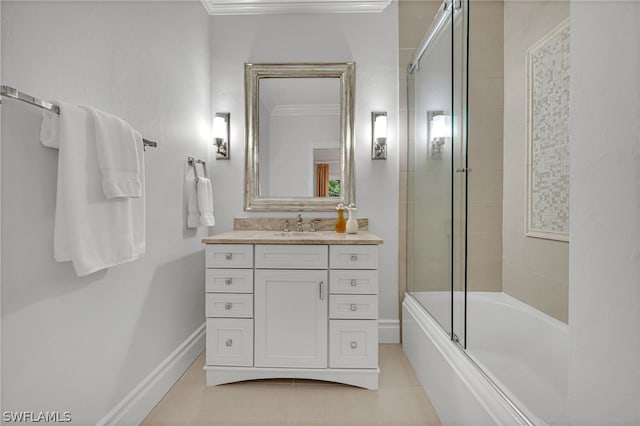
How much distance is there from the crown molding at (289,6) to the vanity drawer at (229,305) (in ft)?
6.69

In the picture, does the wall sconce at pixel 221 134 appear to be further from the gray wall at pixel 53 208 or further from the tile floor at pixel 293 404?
the tile floor at pixel 293 404

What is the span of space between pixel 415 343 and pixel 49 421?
5.74 ft

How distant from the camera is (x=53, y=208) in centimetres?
108

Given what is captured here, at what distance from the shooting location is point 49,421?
106 cm

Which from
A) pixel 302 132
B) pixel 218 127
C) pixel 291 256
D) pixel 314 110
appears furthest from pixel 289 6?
pixel 291 256

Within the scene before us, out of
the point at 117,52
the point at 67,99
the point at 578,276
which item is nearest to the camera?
the point at 578,276

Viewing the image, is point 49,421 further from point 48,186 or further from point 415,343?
point 415,343

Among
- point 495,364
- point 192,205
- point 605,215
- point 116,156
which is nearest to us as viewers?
point 605,215

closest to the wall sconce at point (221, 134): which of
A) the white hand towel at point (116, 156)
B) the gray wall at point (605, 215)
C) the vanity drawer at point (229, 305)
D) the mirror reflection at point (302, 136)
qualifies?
the mirror reflection at point (302, 136)

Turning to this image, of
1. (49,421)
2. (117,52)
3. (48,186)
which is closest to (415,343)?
(49,421)

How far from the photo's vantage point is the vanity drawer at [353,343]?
1.83 meters

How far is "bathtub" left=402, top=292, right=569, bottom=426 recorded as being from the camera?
0.98 meters

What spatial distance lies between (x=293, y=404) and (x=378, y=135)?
1.79m

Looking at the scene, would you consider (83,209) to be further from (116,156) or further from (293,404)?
(293,404)
